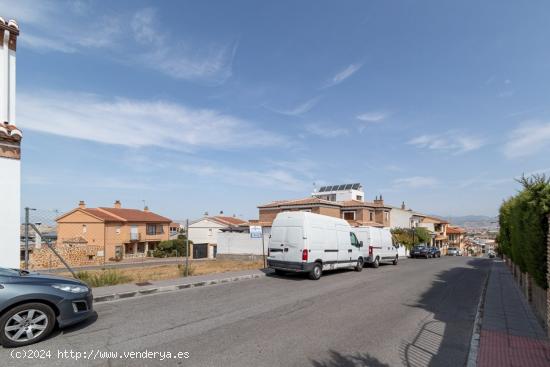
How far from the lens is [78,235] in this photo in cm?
4919

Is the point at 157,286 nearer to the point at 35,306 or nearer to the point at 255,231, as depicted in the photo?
the point at 35,306

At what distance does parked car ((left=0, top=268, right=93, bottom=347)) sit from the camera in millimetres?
5160

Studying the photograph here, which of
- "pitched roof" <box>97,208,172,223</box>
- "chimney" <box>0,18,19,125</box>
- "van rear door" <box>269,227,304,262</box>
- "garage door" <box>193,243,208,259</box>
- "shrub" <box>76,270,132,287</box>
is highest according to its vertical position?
"chimney" <box>0,18,19,125</box>

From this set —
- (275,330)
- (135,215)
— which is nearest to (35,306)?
(275,330)

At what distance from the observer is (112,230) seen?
49.2m

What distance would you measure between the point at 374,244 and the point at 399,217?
4429 cm

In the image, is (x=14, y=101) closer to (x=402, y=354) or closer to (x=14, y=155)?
(x=14, y=155)

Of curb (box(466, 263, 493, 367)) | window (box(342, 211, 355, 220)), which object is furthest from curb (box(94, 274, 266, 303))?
window (box(342, 211, 355, 220))

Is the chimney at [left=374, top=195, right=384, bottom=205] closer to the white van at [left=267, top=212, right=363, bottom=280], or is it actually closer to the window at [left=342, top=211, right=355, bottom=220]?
the window at [left=342, top=211, right=355, bottom=220]

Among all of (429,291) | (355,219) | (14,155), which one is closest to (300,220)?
(429,291)

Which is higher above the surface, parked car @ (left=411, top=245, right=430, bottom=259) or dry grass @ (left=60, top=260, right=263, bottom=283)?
dry grass @ (left=60, top=260, right=263, bottom=283)

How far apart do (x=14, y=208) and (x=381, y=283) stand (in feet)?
39.8

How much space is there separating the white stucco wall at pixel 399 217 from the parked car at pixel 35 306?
189 feet

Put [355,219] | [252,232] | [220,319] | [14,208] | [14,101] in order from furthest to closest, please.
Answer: [355,219] → [252,232] → [14,101] → [14,208] → [220,319]
